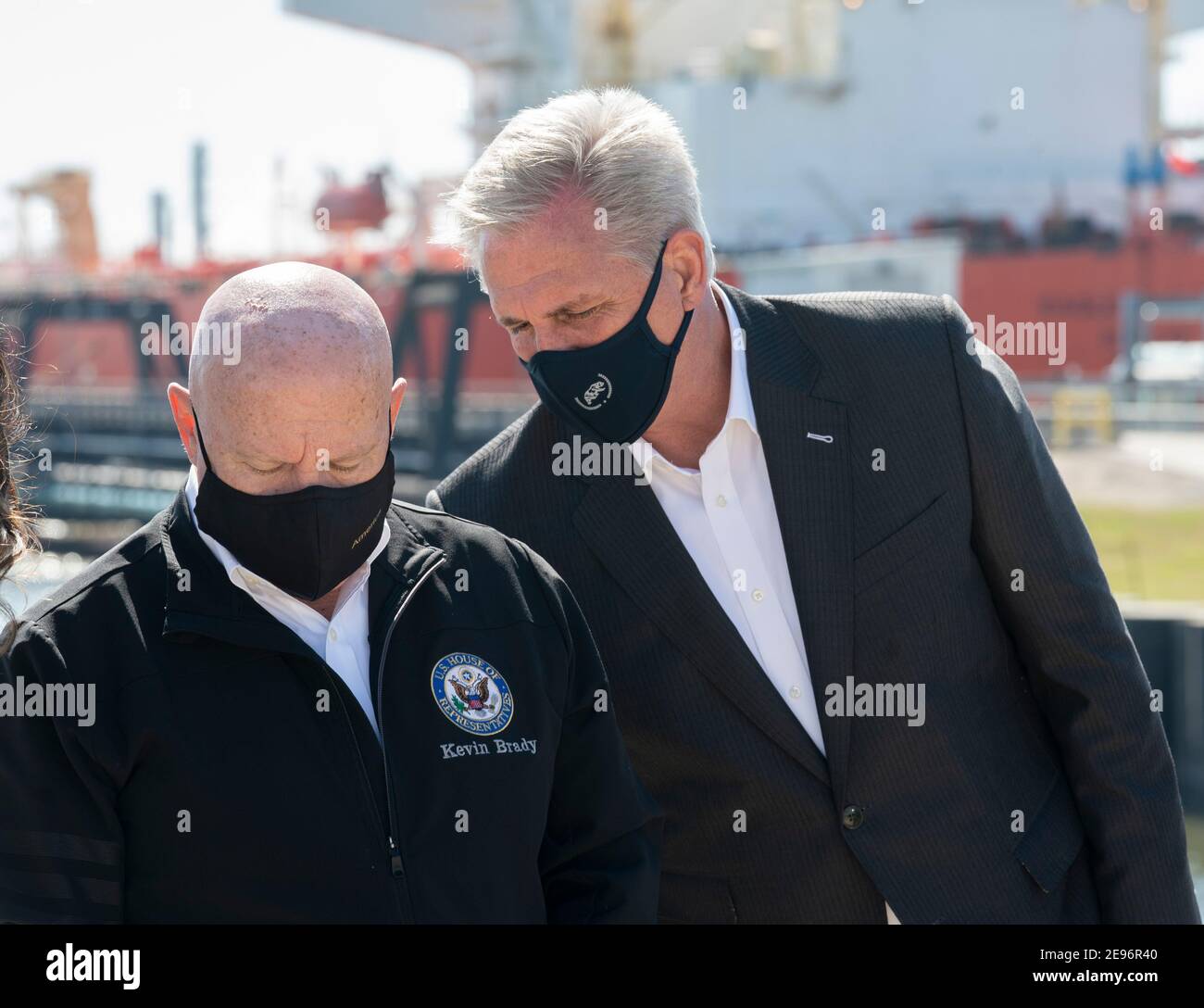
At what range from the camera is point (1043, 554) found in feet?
7.74

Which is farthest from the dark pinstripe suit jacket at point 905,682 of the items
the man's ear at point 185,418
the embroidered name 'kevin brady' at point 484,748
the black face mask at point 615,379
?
the man's ear at point 185,418

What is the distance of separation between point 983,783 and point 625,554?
0.73 metres

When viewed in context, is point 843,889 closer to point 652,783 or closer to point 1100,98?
point 652,783

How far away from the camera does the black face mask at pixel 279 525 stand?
1.90 metres

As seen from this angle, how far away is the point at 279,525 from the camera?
1904 millimetres

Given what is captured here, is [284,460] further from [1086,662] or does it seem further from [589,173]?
[1086,662]

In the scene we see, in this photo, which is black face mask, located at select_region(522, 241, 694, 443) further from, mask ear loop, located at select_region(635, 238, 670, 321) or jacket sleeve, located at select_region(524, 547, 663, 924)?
jacket sleeve, located at select_region(524, 547, 663, 924)

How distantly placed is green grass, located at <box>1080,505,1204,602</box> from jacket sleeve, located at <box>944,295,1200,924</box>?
8.34 m

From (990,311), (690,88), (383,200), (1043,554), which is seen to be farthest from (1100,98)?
(1043,554)

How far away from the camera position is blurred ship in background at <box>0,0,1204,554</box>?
23016 mm

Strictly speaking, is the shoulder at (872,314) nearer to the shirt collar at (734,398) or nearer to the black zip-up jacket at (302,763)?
the shirt collar at (734,398)

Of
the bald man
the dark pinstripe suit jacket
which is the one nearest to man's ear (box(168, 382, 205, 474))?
the bald man

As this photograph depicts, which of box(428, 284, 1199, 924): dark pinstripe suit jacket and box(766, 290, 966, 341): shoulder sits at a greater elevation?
box(766, 290, 966, 341): shoulder

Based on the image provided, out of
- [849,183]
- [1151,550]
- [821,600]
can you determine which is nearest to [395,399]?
[821,600]
